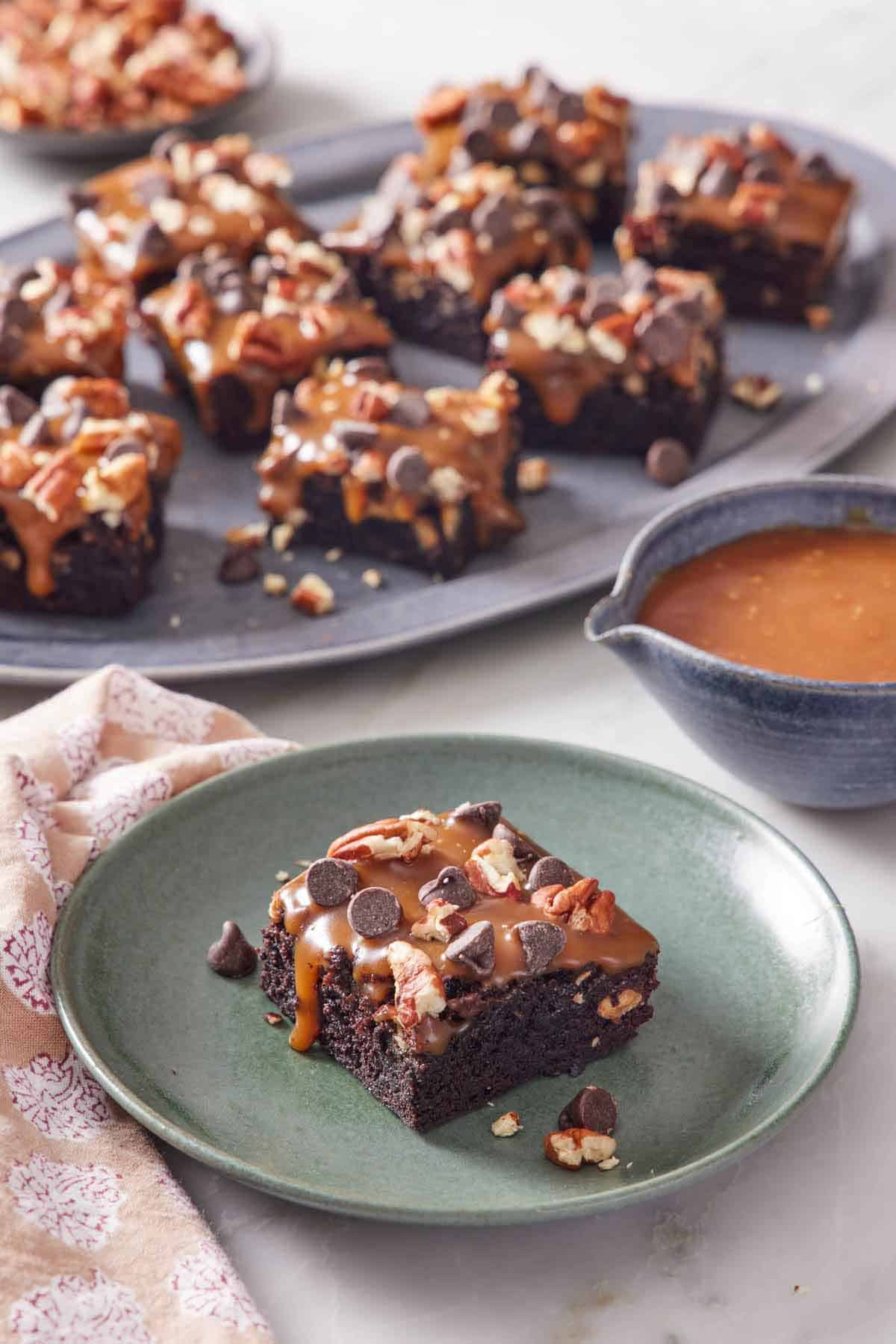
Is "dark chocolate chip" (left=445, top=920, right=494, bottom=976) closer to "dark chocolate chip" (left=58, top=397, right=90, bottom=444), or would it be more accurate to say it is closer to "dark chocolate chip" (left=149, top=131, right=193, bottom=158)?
"dark chocolate chip" (left=58, top=397, right=90, bottom=444)

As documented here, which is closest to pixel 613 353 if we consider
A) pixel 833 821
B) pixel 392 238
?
pixel 392 238

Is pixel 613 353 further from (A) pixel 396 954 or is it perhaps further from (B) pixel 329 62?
(B) pixel 329 62

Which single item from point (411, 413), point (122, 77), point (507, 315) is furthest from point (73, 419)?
point (122, 77)

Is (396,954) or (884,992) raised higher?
(396,954)

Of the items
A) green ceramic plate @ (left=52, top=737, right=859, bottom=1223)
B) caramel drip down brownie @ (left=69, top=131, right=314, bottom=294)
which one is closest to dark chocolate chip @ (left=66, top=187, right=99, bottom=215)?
caramel drip down brownie @ (left=69, top=131, right=314, bottom=294)

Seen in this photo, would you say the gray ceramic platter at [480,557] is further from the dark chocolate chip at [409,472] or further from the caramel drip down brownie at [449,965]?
the caramel drip down brownie at [449,965]

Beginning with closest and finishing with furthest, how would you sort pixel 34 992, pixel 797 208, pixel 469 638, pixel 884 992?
pixel 34 992
pixel 884 992
pixel 469 638
pixel 797 208

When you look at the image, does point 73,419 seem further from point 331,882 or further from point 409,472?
point 331,882

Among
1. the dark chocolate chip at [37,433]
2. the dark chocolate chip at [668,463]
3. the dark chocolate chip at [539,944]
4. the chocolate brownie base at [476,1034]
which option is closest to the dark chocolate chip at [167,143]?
the dark chocolate chip at [37,433]
